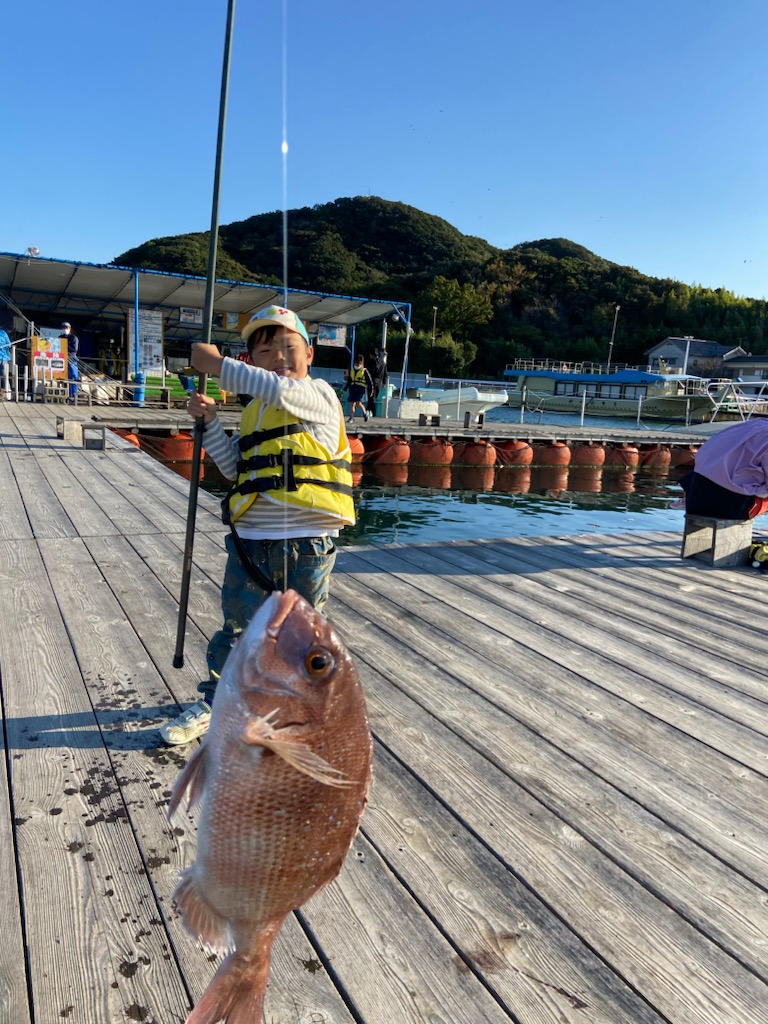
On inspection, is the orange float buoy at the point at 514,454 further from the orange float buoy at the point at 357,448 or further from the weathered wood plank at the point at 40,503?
the weathered wood plank at the point at 40,503

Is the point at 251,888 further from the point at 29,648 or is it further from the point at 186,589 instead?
the point at 29,648

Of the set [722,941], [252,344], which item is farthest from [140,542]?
[722,941]

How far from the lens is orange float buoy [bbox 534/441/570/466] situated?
1933cm

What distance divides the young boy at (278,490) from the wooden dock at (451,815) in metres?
0.60

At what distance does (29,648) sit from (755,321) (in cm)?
8654

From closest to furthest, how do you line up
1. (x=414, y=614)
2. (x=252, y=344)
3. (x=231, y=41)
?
(x=252, y=344), (x=231, y=41), (x=414, y=614)

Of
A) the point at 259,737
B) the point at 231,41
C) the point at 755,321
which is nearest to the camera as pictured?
the point at 259,737

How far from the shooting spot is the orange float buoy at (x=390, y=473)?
1580cm

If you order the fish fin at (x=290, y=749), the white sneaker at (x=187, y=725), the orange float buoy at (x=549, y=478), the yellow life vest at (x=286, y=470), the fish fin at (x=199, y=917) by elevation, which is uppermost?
the yellow life vest at (x=286, y=470)

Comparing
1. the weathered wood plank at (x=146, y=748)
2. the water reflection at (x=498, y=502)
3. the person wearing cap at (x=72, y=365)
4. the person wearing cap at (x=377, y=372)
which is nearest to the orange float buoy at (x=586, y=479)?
the water reflection at (x=498, y=502)

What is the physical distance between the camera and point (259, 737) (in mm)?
1108

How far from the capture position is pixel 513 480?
17391 millimetres

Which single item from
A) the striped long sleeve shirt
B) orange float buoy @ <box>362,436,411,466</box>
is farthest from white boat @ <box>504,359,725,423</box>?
the striped long sleeve shirt

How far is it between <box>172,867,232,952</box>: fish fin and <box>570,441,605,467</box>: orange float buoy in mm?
19561
